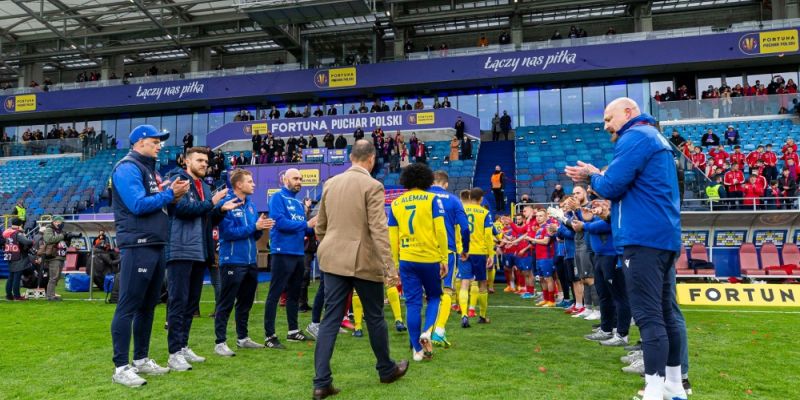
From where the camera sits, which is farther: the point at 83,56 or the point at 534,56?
the point at 83,56

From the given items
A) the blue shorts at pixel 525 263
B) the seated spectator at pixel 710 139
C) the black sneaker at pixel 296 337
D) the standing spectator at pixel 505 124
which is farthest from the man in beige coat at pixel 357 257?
the standing spectator at pixel 505 124

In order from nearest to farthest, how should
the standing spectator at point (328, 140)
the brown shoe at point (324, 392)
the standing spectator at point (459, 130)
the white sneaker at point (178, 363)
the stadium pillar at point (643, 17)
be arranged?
1. the brown shoe at point (324, 392)
2. the white sneaker at point (178, 363)
3. the standing spectator at point (459, 130)
4. the standing spectator at point (328, 140)
5. the stadium pillar at point (643, 17)

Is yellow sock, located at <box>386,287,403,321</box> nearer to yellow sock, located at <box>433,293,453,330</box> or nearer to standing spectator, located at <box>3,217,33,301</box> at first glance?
yellow sock, located at <box>433,293,453,330</box>

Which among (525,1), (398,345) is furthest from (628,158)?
(525,1)

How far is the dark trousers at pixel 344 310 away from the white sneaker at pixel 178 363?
161 centimetres

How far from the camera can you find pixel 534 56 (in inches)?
1079

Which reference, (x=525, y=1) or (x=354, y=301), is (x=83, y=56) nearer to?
(x=525, y=1)

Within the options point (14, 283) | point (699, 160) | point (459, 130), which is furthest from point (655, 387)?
point (459, 130)

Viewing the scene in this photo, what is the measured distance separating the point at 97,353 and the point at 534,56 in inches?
998

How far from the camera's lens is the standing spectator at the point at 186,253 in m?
5.10

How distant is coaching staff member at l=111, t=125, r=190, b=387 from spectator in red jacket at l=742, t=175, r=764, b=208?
15.3 metres

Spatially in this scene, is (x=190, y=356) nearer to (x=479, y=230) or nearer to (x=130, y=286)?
(x=130, y=286)

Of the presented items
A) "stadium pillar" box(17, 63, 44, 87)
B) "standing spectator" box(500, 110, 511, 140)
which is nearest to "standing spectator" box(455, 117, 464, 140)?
"standing spectator" box(500, 110, 511, 140)

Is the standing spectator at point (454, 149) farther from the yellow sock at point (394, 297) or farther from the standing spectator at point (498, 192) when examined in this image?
the yellow sock at point (394, 297)
